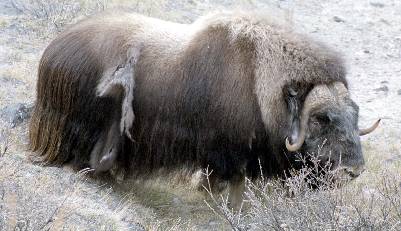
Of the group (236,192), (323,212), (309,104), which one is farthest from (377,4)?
(323,212)

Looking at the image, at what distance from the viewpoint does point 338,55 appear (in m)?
4.91

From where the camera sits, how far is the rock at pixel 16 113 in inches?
220

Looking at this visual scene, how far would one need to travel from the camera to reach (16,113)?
5.69m

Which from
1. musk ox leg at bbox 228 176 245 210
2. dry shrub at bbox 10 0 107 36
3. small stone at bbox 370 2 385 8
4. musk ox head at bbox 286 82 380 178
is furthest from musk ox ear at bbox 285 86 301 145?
small stone at bbox 370 2 385 8

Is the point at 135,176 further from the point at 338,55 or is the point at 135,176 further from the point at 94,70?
the point at 338,55

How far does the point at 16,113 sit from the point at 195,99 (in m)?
1.67

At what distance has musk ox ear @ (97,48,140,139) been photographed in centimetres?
488

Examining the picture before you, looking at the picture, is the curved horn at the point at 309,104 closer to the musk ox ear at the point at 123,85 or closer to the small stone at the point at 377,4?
the musk ox ear at the point at 123,85

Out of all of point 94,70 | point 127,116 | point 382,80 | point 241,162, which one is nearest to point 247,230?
point 241,162

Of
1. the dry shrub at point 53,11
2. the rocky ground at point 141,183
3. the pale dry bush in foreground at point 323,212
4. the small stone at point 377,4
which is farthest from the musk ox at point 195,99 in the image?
the small stone at point 377,4

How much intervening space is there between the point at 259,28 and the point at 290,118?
66 centimetres

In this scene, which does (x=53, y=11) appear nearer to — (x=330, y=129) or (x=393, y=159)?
(x=393, y=159)

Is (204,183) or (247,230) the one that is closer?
(247,230)

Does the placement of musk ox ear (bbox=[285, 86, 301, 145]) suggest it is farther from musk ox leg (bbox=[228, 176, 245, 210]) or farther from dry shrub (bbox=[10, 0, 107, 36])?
dry shrub (bbox=[10, 0, 107, 36])
